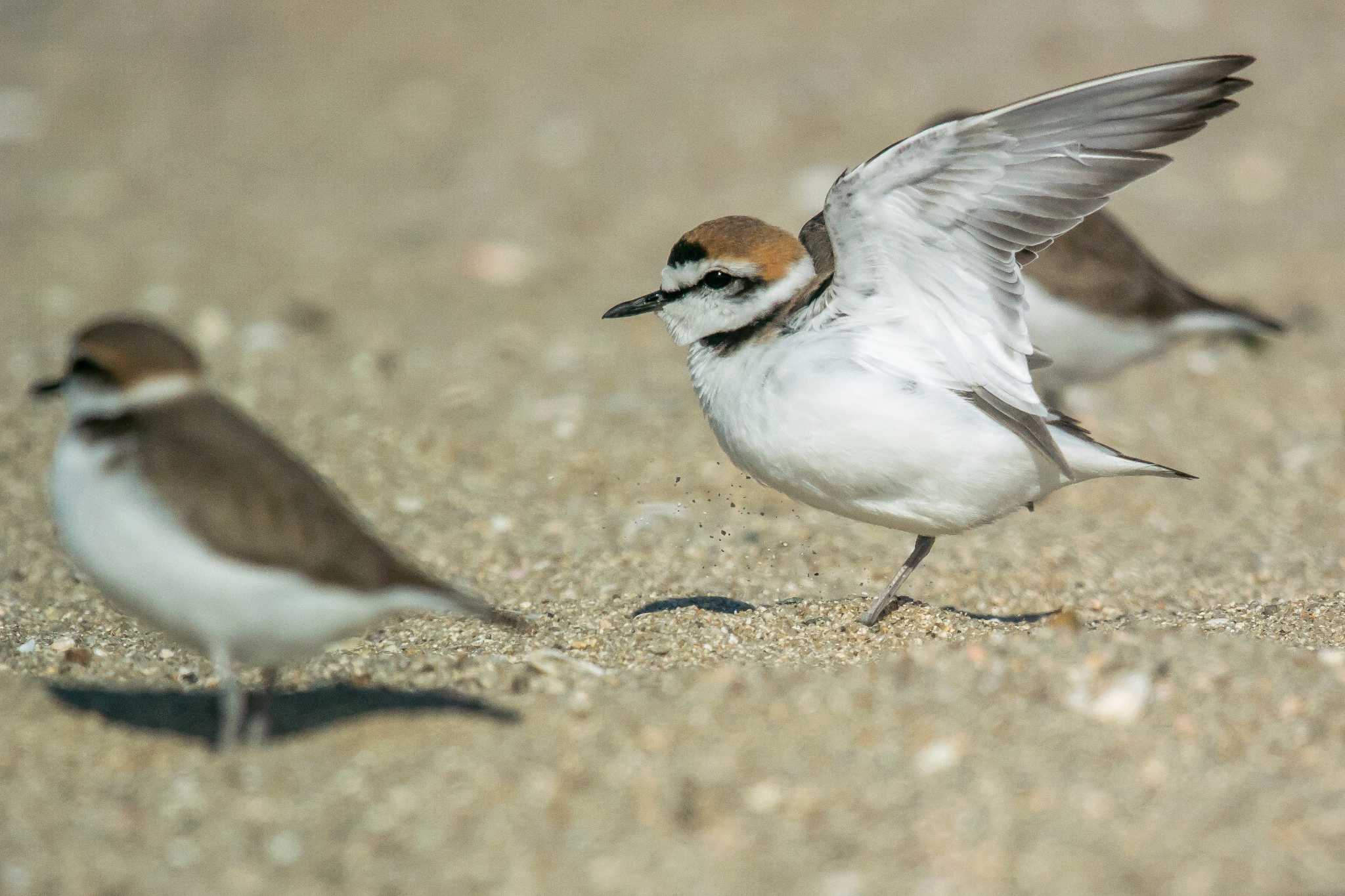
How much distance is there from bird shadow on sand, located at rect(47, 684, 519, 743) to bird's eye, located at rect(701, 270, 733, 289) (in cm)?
171

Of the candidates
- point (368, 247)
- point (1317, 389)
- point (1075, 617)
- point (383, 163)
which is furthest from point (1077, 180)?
point (383, 163)

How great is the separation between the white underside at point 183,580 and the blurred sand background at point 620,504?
329 millimetres

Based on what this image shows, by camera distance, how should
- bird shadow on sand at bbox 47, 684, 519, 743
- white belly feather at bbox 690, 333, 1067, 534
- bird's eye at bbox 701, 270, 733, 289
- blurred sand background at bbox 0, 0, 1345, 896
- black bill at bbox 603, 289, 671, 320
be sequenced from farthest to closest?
black bill at bbox 603, 289, 671, 320 < bird's eye at bbox 701, 270, 733, 289 < white belly feather at bbox 690, 333, 1067, 534 < bird shadow on sand at bbox 47, 684, 519, 743 < blurred sand background at bbox 0, 0, 1345, 896

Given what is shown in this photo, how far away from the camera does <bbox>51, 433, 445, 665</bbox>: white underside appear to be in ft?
11.5

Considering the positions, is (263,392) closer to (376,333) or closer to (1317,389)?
(376,333)

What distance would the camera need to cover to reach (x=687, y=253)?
5172mm

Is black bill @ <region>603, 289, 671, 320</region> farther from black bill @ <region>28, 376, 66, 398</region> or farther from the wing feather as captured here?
black bill @ <region>28, 376, 66, 398</region>

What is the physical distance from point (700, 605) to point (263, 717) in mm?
2001

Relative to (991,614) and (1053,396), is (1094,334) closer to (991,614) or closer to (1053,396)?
(1053,396)

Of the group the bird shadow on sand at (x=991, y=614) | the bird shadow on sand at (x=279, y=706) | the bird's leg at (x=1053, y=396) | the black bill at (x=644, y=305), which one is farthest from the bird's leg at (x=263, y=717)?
the bird's leg at (x=1053, y=396)

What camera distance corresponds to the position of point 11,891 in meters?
3.24

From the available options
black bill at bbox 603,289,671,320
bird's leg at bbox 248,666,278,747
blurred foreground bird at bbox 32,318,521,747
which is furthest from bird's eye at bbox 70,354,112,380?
black bill at bbox 603,289,671,320

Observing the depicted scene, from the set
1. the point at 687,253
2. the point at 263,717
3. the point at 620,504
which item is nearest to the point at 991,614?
the point at 687,253

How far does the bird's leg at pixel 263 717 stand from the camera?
375 cm
